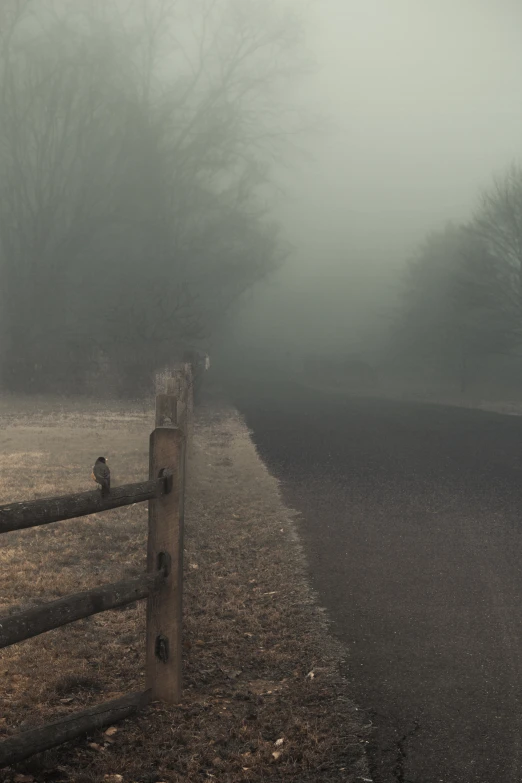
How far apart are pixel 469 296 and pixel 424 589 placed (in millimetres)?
26899

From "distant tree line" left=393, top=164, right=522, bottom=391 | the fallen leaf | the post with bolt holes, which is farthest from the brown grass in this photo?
"distant tree line" left=393, top=164, right=522, bottom=391

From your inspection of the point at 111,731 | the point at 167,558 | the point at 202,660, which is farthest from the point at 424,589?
the point at 111,731

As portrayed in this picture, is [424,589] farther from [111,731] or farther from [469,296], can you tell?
[469,296]

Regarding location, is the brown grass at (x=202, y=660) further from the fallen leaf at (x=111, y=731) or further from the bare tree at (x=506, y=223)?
the bare tree at (x=506, y=223)

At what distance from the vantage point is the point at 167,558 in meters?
3.89

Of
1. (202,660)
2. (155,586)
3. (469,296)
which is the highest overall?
(469,296)

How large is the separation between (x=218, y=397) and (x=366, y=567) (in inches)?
823

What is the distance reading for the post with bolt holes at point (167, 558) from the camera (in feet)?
12.7

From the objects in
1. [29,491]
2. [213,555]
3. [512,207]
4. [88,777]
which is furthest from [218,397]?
[88,777]

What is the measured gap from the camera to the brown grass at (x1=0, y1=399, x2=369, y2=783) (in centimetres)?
341

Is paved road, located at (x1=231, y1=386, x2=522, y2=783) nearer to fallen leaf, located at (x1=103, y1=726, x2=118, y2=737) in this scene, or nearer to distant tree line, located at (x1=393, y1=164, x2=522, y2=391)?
fallen leaf, located at (x1=103, y1=726, x2=118, y2=737)

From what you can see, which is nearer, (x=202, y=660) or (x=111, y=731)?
(x=111, y=731)

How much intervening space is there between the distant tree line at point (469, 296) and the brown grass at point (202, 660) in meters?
24.6

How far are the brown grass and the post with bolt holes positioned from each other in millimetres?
230
